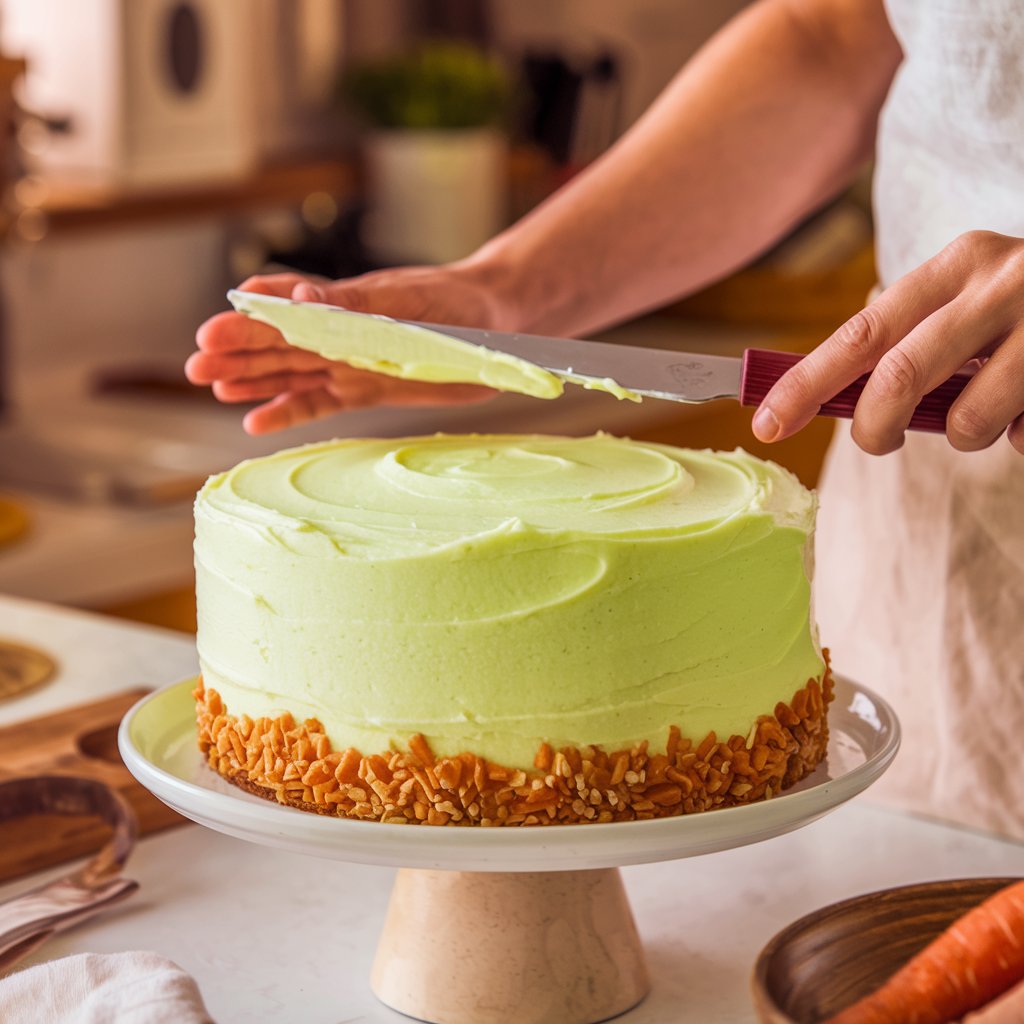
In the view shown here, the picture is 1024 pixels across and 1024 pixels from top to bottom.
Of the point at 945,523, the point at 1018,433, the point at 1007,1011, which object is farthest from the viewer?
the point at 945,523

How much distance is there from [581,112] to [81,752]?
2806 mm

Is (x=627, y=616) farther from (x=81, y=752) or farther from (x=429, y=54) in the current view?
(x=429, y=54)

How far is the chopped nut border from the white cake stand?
25 mm

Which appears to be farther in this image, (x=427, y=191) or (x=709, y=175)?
(x=427, y=191)

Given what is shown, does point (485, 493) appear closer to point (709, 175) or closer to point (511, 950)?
point (511, 950)

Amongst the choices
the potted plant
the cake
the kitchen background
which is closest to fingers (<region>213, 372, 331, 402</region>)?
the cake

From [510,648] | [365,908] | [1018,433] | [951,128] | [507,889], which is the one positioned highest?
[951,128]

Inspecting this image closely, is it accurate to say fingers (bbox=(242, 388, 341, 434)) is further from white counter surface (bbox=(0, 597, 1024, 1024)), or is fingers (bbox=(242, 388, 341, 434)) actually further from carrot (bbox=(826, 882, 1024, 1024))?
carrot (bbox=(826, 882, 1024, 1024))

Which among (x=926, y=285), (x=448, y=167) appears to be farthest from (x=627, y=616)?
(x=448, y=167)

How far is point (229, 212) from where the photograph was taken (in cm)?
302

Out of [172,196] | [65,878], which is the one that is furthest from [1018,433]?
[172,196]

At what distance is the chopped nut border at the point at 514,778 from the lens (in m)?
0.84

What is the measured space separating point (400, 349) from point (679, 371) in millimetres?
162

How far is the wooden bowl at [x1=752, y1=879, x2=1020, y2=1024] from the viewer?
2.31 feet
